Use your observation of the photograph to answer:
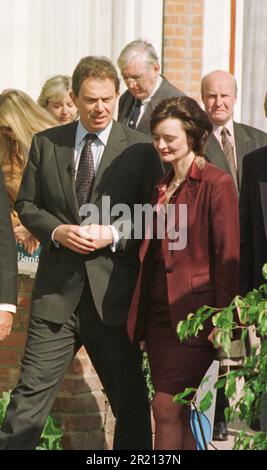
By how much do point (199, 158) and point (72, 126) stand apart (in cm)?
76

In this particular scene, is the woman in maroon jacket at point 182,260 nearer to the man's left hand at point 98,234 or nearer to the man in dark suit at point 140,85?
the man's left hand at point 98,234

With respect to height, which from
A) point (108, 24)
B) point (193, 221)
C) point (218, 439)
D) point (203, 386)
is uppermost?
point (108, 24)

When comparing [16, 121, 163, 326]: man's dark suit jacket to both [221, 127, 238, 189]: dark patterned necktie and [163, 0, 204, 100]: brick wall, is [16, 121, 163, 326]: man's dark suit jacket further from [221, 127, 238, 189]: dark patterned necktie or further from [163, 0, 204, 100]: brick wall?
[163, 0, 204, 100]: brick wall

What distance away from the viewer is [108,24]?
12688mm

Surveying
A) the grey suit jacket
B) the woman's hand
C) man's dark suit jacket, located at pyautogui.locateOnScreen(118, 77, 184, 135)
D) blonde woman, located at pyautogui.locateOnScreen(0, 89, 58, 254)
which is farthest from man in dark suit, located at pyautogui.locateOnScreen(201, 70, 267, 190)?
the woman's hand

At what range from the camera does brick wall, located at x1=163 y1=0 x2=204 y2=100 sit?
42.7 feet

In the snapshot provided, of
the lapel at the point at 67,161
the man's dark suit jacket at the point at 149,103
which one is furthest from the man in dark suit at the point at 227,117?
the lapel at the point at 67,161

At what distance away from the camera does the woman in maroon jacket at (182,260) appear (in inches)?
278

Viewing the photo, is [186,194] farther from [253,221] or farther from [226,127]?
[226,127]
